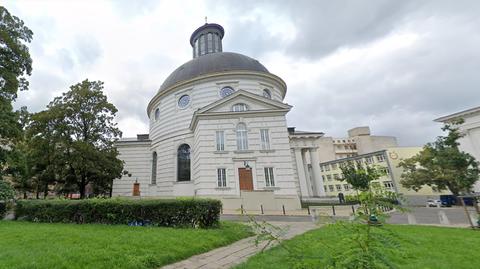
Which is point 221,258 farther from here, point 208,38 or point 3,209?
point 208,38

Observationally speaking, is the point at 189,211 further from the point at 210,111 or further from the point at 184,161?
the point at 184,161

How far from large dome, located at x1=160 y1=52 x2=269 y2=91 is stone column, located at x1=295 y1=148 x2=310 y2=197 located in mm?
11143

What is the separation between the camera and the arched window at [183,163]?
85.6ft

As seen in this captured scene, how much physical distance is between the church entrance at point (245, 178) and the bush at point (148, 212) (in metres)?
10.5

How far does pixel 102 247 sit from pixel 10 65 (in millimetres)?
15558

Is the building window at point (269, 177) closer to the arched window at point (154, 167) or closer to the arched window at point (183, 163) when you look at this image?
the arched window at point (183, 163)

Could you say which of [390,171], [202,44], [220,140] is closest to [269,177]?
[220,140]

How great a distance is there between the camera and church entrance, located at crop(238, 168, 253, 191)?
67.1 ft

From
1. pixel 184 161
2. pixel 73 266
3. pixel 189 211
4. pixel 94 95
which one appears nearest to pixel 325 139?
pixel 184 161

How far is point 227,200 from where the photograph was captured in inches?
766

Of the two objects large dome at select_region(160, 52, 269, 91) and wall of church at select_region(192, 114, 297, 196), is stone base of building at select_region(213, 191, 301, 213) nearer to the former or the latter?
wall of church at select_region(192, 114, 297, 196)

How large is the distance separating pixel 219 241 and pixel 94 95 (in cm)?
2112

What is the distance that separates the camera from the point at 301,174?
28641 millimetres

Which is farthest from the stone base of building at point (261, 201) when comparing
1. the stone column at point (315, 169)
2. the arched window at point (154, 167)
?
the arched window at point (154, 167)
